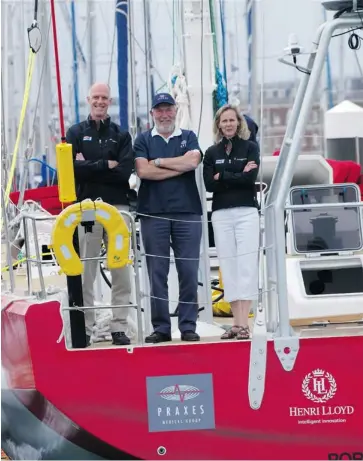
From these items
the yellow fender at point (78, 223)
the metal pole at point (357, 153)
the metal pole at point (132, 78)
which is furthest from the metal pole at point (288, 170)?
the metal pole at point (357, 153)

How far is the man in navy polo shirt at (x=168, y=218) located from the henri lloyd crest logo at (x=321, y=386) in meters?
0.83

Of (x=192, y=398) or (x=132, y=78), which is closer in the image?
(x=192, y=398)

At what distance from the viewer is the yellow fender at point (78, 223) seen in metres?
7.49

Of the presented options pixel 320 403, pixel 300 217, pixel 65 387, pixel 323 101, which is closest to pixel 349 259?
pixel 300 217

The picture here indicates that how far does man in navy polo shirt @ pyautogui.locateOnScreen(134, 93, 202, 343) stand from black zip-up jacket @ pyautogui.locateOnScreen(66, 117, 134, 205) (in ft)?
0.35

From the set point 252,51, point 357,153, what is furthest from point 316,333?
point 357,153

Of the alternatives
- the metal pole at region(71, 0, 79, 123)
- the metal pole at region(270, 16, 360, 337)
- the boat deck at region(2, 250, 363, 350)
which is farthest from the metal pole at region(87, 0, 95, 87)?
the metal pole at region(270, 16, 360, 337)

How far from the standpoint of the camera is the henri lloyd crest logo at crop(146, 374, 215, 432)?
7.54 m

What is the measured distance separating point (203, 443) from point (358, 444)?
39.5 inches

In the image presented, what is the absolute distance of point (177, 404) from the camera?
7.54m

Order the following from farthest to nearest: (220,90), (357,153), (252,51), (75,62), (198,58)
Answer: (75,62) → (357,153) → (252,51) → (198,58) → (220,90)

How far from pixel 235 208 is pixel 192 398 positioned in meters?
1.31

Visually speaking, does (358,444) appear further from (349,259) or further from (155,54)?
(155,54)

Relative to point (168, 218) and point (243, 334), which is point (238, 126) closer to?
point (168, 218)
